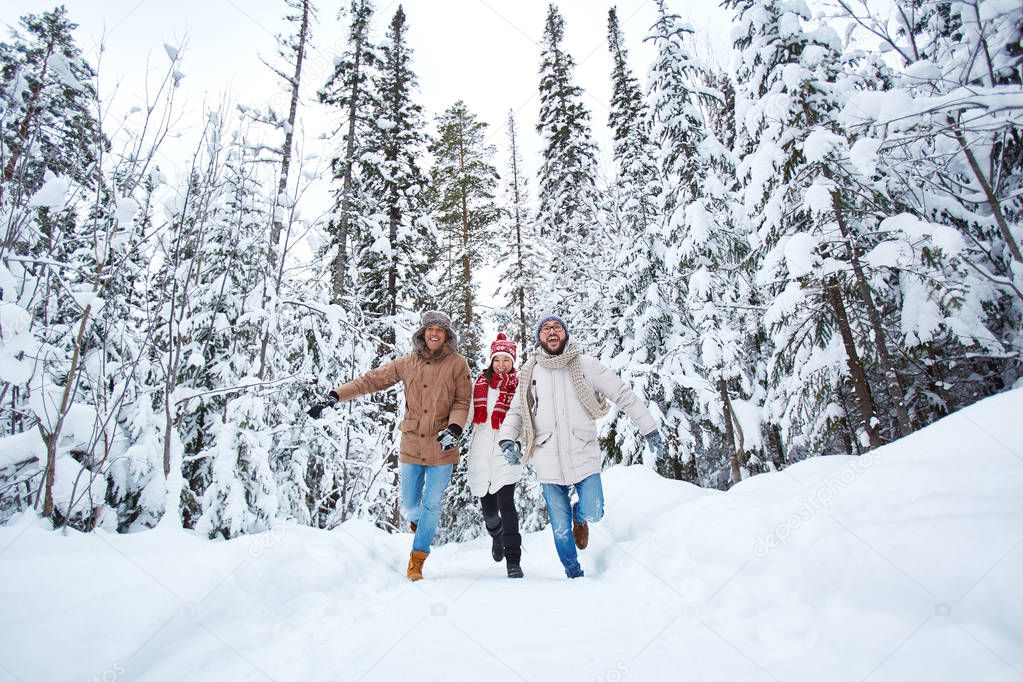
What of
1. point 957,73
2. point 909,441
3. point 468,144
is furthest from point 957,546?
point 468,144

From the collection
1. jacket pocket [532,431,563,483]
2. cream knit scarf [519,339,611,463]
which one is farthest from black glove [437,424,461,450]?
jacket pocket [532,431,563,483]

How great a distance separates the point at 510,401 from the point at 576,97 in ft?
66.6

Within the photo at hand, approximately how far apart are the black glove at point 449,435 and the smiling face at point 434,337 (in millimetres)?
794

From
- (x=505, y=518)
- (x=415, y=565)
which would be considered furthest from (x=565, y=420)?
(x=415, y=565)

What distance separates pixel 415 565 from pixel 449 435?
1.18 metres

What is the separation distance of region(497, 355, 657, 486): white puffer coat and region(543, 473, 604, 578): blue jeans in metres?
0.11

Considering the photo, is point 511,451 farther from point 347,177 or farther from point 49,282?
point 347,177

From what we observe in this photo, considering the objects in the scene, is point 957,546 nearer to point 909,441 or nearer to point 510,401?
point 909,441

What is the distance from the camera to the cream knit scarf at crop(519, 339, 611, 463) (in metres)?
4.51

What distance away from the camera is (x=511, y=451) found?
435 cm

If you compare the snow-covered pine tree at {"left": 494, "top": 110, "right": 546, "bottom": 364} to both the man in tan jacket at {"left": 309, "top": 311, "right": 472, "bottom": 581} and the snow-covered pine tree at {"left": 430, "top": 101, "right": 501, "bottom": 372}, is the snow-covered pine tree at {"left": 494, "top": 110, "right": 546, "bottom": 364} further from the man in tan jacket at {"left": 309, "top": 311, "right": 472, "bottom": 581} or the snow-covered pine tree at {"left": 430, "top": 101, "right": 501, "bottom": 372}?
the man in tan jacket at {"left": 309, "top": 311, "right": 472, "bottom": 581}

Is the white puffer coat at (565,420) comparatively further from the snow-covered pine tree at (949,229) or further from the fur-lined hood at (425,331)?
the snow-covered pine tree at (949,229)

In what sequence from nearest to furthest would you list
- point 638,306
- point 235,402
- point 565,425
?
point 565,425 < point 235,402 < point 638,306

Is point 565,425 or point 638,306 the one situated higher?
point 638,306
